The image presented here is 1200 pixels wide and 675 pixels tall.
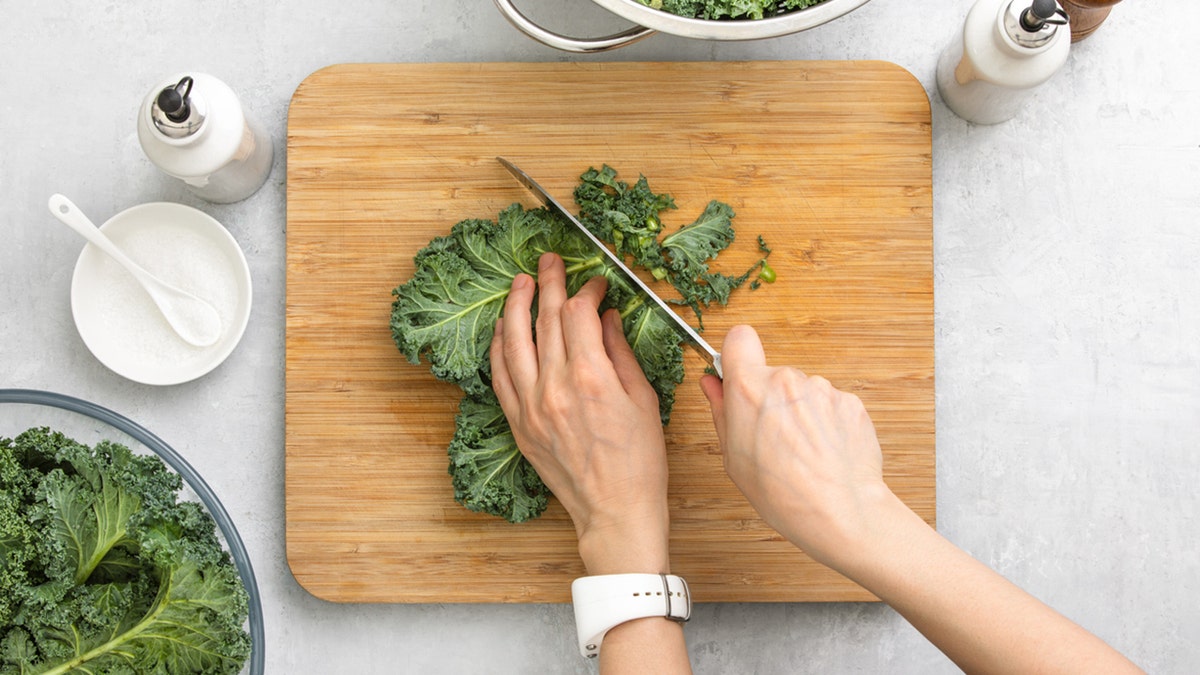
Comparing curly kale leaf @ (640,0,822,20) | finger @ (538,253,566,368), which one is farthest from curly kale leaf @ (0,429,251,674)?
curly kale leaf @ (640,0,822,20)

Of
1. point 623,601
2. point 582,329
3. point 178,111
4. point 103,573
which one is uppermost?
point 178,111

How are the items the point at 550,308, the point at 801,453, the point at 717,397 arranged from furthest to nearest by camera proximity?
A: the point at 550,308 < the point at 717,397 < the point at 801,453

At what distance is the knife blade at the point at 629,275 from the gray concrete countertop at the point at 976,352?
0.33 meters

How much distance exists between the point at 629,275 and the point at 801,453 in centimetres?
51

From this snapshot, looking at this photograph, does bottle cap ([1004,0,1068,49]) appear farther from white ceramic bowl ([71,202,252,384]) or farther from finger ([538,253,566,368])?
white ceramic bowl ([71,202,252,384])

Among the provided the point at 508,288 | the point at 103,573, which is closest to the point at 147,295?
the point at 103,573

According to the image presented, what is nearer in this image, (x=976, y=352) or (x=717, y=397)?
(x=717, y=397)

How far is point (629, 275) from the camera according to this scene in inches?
74.7

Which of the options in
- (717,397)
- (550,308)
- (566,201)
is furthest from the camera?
(566,201)

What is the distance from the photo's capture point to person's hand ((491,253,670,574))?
183 centimetres

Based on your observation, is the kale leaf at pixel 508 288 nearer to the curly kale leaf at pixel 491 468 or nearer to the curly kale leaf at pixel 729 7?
the curly kale leaf at pixel 491 468

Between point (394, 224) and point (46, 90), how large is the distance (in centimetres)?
88

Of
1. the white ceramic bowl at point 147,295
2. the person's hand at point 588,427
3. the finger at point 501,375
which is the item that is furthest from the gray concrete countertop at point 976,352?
the finger at point 501,375

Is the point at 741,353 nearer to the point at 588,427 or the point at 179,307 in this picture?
the point at 588,427
